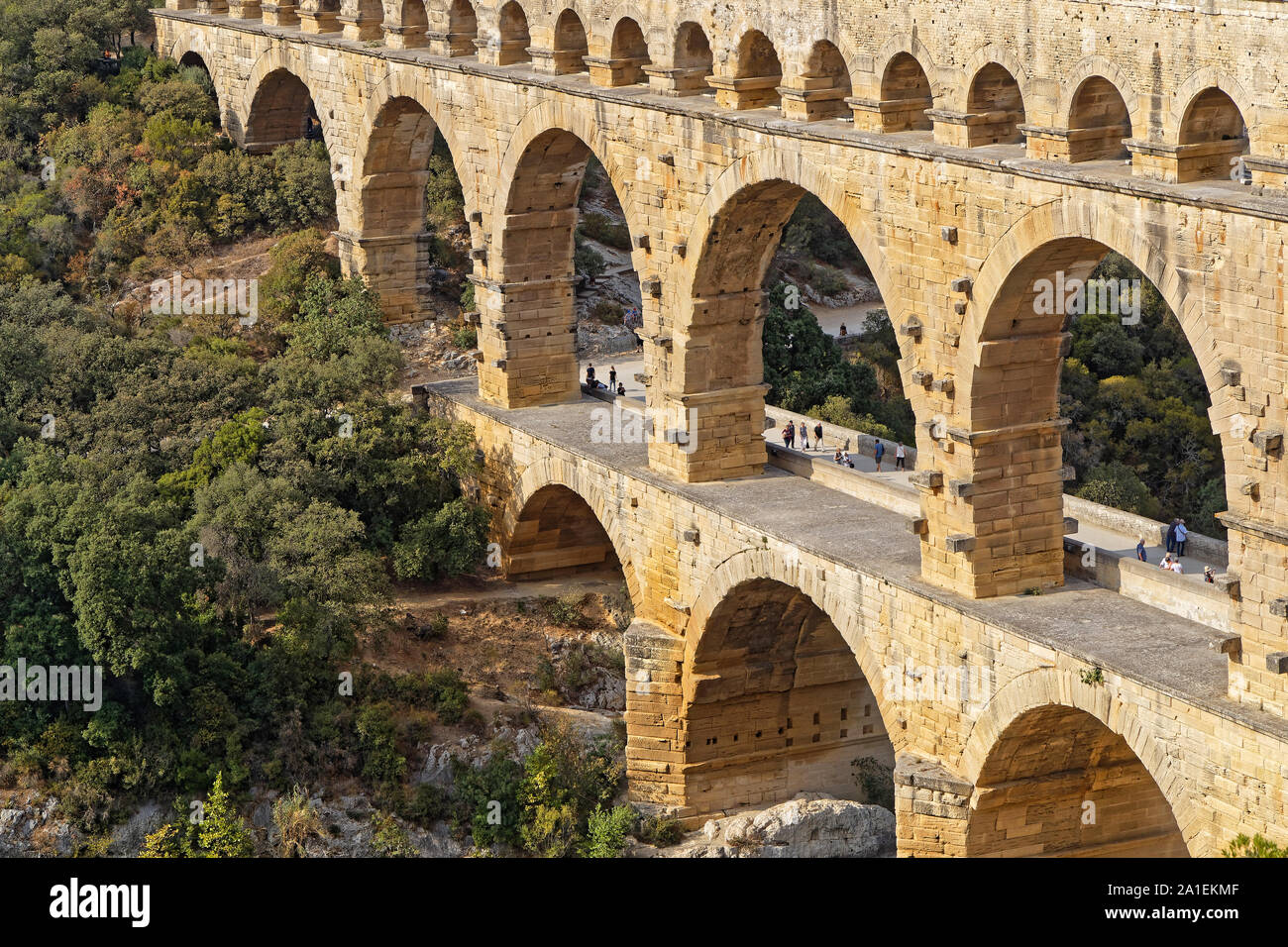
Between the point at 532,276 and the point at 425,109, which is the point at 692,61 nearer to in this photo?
the point at 532,276

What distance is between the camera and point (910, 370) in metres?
28.3

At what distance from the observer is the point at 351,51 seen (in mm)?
44375

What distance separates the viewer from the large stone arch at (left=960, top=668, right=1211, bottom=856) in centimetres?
2372

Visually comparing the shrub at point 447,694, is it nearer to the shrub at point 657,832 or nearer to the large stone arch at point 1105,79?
the shrub at point 657,832

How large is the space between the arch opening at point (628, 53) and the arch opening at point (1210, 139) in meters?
13.4

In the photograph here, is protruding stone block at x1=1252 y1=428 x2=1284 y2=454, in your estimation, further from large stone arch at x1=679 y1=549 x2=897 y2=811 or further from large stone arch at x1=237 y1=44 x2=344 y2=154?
large stone arch at x1=237 y1=44 x2=344 y2=154

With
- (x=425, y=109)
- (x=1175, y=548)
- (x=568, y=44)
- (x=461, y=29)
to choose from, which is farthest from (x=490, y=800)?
(x=461, y=29)

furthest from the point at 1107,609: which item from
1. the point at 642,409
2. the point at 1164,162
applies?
the point at 642,409

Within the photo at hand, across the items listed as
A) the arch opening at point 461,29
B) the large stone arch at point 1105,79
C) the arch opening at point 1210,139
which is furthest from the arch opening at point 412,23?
the arch opening at point 1210,139

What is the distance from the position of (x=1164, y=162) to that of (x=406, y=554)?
754 inches

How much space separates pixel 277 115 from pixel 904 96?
91.7 feet

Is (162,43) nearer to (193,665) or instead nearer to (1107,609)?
(193,665)

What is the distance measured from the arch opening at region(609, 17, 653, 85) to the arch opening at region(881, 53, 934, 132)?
739 centimetres

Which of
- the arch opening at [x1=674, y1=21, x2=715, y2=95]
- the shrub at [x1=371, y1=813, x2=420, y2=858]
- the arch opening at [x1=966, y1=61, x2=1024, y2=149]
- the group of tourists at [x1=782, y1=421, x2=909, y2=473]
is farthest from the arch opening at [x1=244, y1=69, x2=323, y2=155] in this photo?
the arch opening at [x1=966, y1=61, x2=1024, y2=149]
